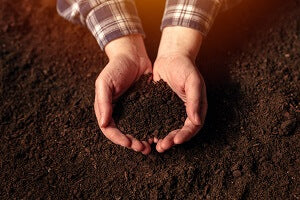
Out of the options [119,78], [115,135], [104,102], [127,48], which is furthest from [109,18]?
[115,135]

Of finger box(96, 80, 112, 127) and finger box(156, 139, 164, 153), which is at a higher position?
finger box(96, 80, 112, 127)

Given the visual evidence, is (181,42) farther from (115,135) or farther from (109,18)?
(115,135)

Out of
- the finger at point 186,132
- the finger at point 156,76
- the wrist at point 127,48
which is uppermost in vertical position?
the wrist at point 127,48

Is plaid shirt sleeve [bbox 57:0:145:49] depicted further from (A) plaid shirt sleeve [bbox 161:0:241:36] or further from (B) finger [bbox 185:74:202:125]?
(B) finger [bbox 185:74:202:125]

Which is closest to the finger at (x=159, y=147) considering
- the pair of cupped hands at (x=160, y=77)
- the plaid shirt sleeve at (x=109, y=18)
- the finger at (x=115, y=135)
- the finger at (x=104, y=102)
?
the pair of cupped hands at (x=160, y=77)

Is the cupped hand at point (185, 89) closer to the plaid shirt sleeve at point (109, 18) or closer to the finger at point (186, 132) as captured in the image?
the finger at point (186, 132)

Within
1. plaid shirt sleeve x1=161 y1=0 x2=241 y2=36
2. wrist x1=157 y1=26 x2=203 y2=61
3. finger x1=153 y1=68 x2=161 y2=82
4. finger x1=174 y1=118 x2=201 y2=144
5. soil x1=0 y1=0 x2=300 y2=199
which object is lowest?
soil x1=0 y1=0 x2=300 y2=199

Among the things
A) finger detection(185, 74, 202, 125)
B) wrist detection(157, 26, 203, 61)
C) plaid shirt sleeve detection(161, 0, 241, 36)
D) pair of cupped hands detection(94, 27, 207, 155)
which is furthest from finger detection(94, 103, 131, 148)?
plaid shirt sleeve detection(161, 0, 241, 36)
